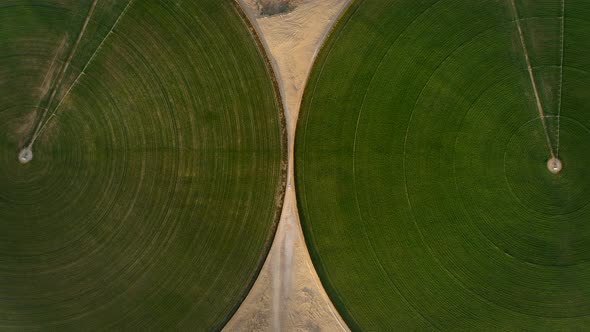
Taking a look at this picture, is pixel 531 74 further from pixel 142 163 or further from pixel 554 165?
pixel 142 163

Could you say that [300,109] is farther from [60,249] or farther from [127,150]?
[60,249]

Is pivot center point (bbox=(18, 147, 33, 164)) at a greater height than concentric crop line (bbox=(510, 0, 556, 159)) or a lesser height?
→ lesser

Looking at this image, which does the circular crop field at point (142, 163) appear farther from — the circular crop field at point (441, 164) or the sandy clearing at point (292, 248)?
the circular crop field at point (441, 164)

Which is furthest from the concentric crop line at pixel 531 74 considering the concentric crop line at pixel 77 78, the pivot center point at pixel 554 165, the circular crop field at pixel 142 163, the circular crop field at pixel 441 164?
the concentric crop line at pixel 77 78

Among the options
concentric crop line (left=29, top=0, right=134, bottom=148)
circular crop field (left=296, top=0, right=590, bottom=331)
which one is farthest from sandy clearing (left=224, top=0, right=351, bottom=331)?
concentric crop line (left=29, top=0, right=134, bottom=148)

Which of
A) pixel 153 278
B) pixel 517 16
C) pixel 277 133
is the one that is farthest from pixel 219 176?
pixel 517 16

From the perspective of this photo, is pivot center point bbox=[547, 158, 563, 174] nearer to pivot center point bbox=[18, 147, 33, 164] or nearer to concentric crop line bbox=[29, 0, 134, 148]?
concentric crop line bbox=[29, 0, 134, 148]
